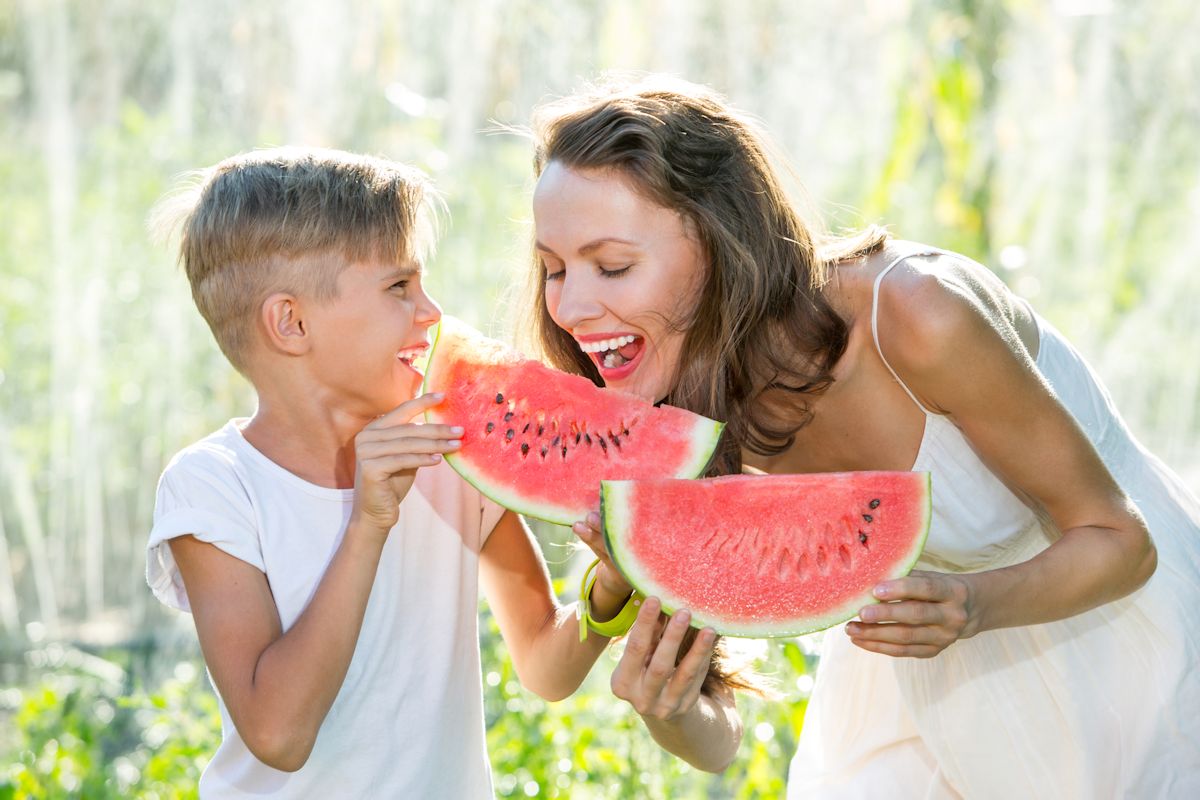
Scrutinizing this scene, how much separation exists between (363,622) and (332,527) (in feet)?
0.53

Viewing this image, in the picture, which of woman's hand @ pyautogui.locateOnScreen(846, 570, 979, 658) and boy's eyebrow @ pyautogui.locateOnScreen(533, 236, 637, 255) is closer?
woman's hand @ pyautogui.locateOnScreen(846, 570, 979, 658)

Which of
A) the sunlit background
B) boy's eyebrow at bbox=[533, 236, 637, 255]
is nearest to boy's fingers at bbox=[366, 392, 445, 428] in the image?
boy's eyebrow at bbox=[533, 236, 637, 255]

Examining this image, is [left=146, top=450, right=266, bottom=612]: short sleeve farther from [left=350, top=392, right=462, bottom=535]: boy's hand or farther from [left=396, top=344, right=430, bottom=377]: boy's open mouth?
[left=396, top=344, right=430, bottom=377]: boy's open mouth

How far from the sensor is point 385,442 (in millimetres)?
1877

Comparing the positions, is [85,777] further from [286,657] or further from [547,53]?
[547,53]

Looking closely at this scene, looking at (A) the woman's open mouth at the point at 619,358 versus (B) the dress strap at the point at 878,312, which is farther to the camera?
(A) the woman's open mouth at the point at 619,358

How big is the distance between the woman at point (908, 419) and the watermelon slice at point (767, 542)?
142mm

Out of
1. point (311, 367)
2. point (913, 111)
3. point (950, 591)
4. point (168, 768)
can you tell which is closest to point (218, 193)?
A: point (311, 367)

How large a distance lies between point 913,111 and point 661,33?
1.56 metres

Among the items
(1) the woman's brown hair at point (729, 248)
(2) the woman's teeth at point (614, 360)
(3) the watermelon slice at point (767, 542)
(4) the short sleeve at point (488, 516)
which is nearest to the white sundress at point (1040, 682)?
(1) the woman's brown hair at point (729, 248)

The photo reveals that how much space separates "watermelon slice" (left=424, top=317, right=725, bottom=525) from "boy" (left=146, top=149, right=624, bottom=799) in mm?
92

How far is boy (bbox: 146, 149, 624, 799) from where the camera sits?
190cm

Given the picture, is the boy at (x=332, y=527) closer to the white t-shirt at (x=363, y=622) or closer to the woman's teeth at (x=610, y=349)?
the white t-shirt at (x=363, y=622)

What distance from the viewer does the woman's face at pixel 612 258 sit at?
212 centimetres
